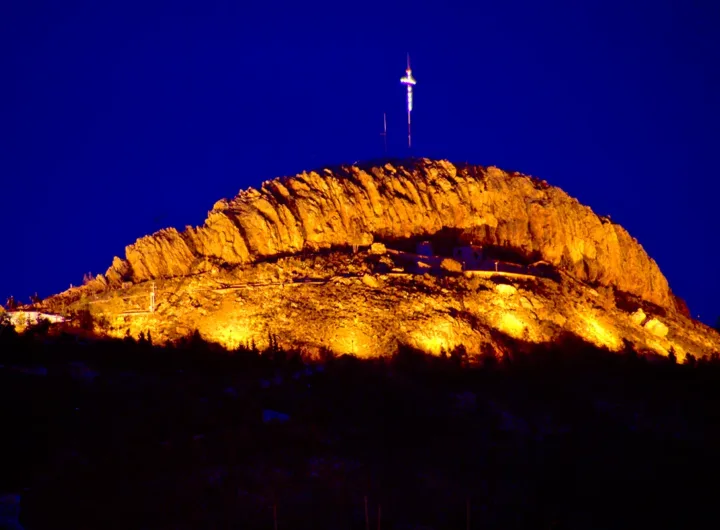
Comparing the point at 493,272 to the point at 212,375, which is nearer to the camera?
the point at 212,375

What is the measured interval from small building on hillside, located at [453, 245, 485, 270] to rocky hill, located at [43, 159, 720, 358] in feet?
1.73

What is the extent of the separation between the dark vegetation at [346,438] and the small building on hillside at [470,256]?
5183 millimetres

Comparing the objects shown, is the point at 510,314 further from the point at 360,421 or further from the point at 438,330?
the point at 360,421

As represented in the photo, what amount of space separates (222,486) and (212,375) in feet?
29.7

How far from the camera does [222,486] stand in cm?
1884

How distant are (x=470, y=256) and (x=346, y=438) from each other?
16864 mm

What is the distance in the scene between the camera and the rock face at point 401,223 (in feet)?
125

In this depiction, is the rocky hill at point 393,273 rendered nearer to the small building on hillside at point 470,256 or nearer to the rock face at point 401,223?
the rock face at point 401,223

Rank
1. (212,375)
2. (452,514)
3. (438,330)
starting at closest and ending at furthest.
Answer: (452,514)
(212,375)
(438,330)

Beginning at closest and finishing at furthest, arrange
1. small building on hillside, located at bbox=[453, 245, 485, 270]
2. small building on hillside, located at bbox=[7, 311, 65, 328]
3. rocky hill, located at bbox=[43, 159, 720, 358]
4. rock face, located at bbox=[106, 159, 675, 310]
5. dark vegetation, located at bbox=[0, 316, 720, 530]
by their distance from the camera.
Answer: dark vegetation, located at bbox=[0, 316, 720, 530]
rocky hill, located at bbox=[43, 159, 720, 358]
small building on hillside, located at bbox=[7, 311, 65, 328]
small building on hillside, located at bbox=[453, 245, 485, 270]
rock face, located at bbox=[106, 159, 675, 310]

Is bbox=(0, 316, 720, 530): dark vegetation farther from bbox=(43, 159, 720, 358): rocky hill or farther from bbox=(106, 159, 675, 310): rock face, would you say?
bbox=(106, 159, 675, 310): rock face

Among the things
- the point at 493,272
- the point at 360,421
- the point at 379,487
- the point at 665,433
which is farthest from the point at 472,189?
the point at 379,487

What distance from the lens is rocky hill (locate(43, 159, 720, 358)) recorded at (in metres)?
33.0

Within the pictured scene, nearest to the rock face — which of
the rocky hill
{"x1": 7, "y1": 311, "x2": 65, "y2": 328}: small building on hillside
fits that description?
the rocky hill
